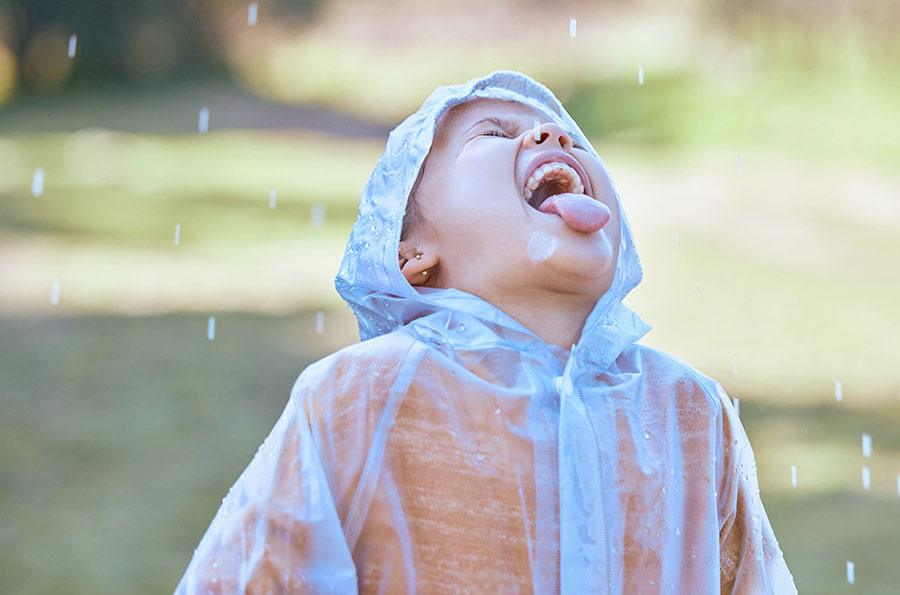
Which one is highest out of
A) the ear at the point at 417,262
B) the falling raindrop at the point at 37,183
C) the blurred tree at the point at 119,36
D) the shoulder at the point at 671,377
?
the blurred tree at the point at 119,36

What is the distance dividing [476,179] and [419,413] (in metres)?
0.36

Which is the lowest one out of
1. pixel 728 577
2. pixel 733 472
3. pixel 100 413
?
pixel 100 413

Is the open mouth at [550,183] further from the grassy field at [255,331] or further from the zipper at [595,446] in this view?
the grassy field at [255,331]

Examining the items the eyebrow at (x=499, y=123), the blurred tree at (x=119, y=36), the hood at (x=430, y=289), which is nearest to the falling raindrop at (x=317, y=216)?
the blurred tree at (x=119, y=36)

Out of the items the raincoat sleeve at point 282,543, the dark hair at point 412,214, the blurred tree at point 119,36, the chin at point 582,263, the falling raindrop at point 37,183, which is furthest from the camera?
the blurred tree at point 119,36

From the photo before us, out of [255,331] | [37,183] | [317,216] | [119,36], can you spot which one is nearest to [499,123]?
[255,331]

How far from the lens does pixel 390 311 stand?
1.72m

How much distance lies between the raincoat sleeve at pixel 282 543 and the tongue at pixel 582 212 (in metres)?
0.45

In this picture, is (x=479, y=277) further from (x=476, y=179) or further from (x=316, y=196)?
(x=316, y=196)

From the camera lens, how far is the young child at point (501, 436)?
56.7 inches

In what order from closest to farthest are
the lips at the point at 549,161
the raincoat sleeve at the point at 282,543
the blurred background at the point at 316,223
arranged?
the raincoat sleeve at the point at 282,543
the lips at the point at 549,161
the blurred background at the point at 316,223

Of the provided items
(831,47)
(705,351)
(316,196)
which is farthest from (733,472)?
(831,47)

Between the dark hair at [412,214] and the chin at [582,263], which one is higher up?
the dark hair at [412,214]

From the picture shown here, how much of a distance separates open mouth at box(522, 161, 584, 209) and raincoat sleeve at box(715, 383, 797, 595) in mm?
353
